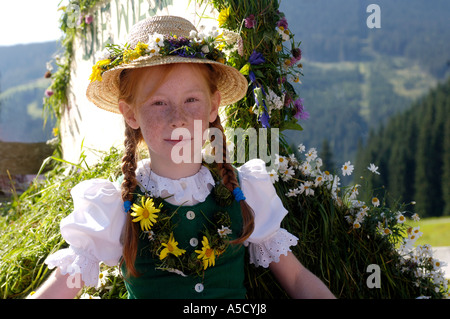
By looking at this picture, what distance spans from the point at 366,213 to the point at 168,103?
1321 millimetres

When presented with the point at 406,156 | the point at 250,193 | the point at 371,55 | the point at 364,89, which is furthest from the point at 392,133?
the point at 250,193

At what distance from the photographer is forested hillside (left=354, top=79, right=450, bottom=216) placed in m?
21.0

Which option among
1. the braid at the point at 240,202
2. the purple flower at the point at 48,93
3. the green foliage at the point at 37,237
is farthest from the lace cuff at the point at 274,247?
the purple flower at the point at 48,93

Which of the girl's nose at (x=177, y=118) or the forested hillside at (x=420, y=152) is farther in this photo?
the forested hillside at (x=420, y=152)

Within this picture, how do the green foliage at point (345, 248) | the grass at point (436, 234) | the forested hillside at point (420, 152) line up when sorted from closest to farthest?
the green foliage at point (345, 248) < the grass at point (436, 234) < the forested hillside at point (420, 152)

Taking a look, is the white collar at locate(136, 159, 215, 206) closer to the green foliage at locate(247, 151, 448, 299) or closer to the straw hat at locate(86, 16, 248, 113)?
the straw hat at locate(86, 16, 248, 113)

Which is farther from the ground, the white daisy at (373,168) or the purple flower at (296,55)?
the purple flower at (296,55)

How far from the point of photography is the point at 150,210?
1.69 metres

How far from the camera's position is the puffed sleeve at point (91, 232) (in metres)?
1.66

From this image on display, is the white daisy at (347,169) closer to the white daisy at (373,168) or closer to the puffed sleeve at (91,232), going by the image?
the white daisy at (373,168)

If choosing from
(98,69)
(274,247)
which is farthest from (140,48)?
(274,247)

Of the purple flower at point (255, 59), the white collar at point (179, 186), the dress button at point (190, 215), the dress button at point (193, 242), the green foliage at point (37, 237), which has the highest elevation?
the purple flower at point (255, 59)

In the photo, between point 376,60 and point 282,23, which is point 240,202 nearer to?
point 282,23
